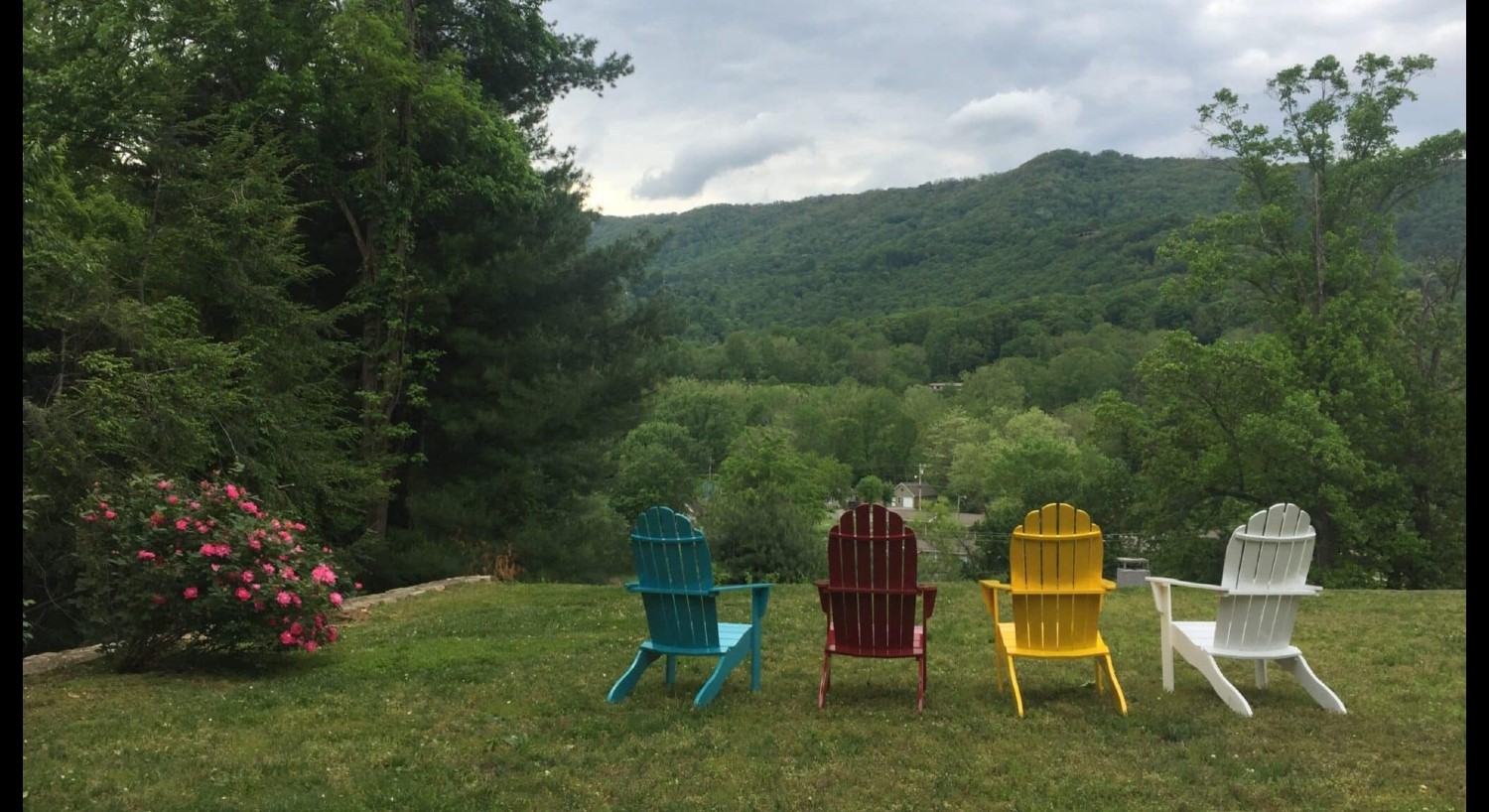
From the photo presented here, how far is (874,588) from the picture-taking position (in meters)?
5.23

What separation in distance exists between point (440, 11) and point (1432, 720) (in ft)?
52.2

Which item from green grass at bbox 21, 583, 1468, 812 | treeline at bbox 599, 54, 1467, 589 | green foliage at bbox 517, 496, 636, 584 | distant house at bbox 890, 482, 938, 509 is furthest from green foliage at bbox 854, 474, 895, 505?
green grass at bbox 21, 583, 1468, 812

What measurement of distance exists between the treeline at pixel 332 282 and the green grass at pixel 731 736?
282cm

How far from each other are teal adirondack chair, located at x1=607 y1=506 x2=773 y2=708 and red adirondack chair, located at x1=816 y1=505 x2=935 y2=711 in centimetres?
49

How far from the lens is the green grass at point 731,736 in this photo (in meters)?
3.90

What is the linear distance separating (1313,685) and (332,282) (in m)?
13.8

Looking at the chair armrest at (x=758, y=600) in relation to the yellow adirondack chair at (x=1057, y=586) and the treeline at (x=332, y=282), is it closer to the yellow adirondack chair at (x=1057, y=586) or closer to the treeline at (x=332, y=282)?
the yellow adirondack chair at (x=1057, y=586)

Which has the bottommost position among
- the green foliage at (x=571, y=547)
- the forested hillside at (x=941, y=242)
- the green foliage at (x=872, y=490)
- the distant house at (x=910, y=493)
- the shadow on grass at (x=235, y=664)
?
the distant house at (x=910, y=493)

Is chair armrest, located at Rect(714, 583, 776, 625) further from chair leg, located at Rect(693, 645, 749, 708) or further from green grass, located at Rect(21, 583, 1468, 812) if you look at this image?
green grass, located at Rect(21, 583, 1468, 812)

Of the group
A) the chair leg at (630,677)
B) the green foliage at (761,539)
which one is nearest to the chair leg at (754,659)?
the chair leg at (630,677)

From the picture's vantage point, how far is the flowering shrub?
600 cm

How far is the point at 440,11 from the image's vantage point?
16125 millimetres

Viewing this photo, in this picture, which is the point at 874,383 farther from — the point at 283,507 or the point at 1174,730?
the point at 1174,730
